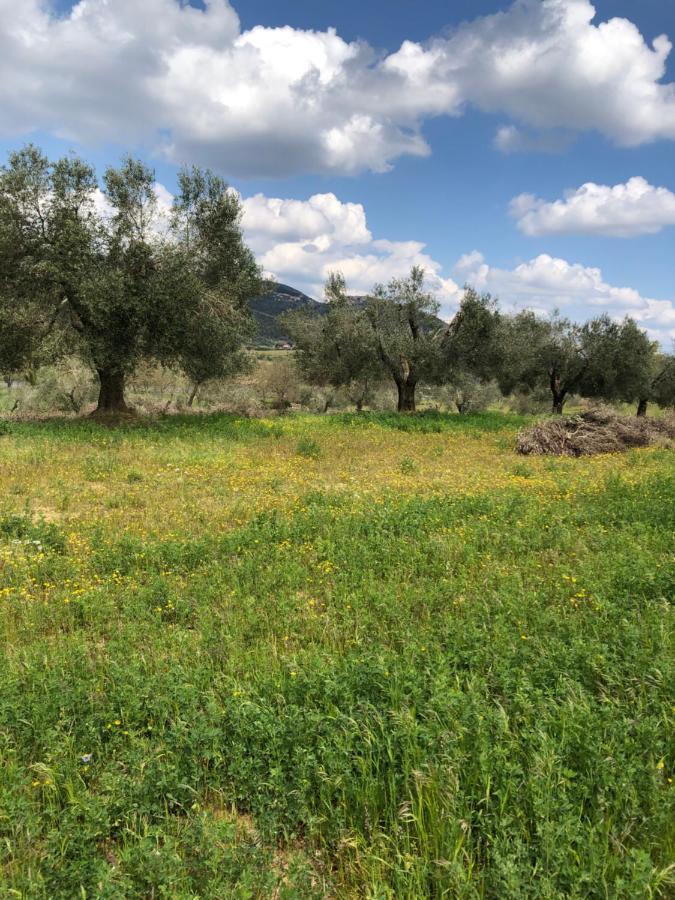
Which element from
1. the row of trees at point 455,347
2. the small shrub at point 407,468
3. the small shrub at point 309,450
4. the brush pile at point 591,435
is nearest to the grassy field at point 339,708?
the small shrub at point 407,468

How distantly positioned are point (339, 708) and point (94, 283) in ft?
64.5

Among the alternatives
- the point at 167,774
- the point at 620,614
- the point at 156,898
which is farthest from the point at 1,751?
the point at 620,614

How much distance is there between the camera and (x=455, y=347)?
97.8 ft

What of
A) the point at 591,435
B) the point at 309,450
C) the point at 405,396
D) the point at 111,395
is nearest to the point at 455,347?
the point at 405,396

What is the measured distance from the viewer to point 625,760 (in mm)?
3375

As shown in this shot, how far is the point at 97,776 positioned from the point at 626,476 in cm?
1399

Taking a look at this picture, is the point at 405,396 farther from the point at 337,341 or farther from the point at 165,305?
the point at 165,305

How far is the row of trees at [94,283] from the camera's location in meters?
19.7

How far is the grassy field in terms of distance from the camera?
2920 mm

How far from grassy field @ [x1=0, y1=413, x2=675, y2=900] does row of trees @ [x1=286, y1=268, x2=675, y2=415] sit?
22.1 metres

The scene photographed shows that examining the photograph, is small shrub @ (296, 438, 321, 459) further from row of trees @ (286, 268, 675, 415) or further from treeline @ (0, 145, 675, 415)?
row of trees @ (286, 268, 675, 415)

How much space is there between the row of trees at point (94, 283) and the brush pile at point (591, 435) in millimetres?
14003

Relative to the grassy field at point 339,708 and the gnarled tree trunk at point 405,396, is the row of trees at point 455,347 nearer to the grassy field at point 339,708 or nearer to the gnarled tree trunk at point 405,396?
the gnarled tree trunk at point 405,396

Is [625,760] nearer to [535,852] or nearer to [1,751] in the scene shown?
[535,852]
